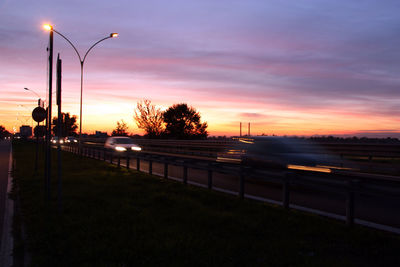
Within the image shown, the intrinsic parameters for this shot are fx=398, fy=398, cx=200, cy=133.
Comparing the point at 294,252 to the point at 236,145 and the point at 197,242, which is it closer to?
the point at 197,242

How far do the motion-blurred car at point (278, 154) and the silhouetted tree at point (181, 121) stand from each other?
63703 mm

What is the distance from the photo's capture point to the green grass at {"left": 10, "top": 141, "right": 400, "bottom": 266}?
5.38 meters

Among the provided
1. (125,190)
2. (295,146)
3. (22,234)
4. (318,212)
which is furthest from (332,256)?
(295,146)

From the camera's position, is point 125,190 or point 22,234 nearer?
point 22,234

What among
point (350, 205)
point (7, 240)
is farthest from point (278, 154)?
point (7, 240)

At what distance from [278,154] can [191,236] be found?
8.33 m

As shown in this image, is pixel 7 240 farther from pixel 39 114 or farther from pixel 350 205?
pixel 39 114

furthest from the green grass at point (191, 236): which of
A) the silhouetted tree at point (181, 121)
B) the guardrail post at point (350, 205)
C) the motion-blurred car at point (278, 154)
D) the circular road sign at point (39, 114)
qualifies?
the silhouetted tree at point (181, 121)

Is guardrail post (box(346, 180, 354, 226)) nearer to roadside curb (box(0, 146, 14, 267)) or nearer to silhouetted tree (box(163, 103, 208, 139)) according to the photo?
roadside curb (box(0, 146, 14, 267))

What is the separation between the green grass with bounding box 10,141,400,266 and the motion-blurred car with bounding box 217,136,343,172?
13.8 feet

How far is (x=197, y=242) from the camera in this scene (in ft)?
20.2

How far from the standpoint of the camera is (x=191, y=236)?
21.4ft

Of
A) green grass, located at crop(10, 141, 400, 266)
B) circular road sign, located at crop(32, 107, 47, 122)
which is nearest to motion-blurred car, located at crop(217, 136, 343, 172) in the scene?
green grass, located at crop(10, 141, 400, 266)

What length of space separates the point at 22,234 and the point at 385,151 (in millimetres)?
21252
